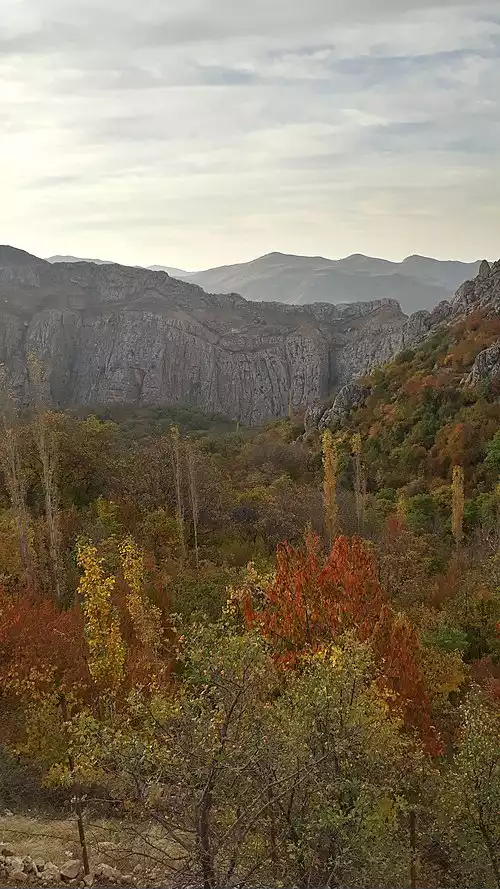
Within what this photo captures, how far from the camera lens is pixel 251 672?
685 centimetres

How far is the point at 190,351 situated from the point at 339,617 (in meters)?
95.4

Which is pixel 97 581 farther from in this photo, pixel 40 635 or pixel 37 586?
pixel 37 586

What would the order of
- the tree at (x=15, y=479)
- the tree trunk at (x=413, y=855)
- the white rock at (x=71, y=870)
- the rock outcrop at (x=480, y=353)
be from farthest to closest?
the rock outcrop at (x=480, y=353) → the tree at (x=15, y=479) → the white rock at (x=71, y=870) → the tree trunk at (x=413, y=855)

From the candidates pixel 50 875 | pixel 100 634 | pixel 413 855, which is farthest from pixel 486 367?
pixel 50 875

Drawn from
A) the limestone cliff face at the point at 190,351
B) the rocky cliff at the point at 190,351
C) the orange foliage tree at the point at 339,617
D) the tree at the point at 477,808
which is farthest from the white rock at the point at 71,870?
the limestone cliff face at the point at 190,351

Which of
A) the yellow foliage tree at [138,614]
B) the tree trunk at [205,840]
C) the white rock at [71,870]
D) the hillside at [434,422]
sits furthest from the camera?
the hillside at [434,422]

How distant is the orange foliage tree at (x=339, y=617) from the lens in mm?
10555

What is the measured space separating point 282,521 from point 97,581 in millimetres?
13822

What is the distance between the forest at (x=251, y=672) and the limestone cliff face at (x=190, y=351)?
238 ft

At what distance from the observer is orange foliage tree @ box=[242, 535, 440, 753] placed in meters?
10.6

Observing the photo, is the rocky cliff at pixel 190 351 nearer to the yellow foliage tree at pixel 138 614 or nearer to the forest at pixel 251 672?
the forest at pixel 251 672

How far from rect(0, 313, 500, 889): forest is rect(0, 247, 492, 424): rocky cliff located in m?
71.7

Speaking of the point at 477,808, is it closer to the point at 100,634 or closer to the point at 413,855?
the point at 413,855

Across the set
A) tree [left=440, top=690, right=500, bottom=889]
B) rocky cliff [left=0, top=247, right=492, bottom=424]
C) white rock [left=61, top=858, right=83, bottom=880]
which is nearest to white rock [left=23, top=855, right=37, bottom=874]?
white rock [left=61, top=858, right=83, bottom=880]
